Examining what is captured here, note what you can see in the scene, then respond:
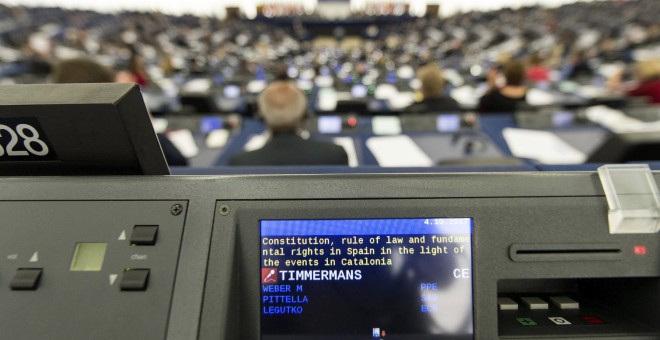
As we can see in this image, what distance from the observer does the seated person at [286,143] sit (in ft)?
5.59

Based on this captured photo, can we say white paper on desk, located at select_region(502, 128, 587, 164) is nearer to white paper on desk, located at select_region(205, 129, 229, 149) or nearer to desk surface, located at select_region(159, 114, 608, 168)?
desk surface, located at select_region(159, 114, 608, 168)

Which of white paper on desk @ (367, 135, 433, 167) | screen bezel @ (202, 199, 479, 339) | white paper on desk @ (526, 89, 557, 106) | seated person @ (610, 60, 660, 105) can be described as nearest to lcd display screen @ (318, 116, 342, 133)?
white paper on desk @ (367, 135, 433, 167)

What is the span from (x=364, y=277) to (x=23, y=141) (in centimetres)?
54

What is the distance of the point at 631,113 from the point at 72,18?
1614 centimetres

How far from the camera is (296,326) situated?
616 mm

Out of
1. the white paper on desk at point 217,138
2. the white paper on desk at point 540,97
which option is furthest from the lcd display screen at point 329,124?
the white paper on desk at point 540,97

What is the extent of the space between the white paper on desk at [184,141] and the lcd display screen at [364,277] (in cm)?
163

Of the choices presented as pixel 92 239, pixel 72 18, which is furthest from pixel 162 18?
pixel 92 239

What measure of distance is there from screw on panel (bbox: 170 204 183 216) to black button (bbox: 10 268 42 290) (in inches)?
7.4

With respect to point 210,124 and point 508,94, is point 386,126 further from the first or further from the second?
point 508,94

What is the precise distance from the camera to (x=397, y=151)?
205cm

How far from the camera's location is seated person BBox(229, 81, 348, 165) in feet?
5.59

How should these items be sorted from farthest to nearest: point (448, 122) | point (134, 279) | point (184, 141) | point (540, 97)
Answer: point (540, 97), point (448, 122), point (184, 141), point (134, 279)

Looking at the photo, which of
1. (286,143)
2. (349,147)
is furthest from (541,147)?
(286,143)
